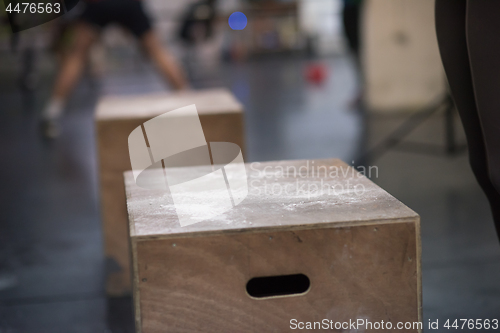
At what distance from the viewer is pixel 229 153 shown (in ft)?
5.43

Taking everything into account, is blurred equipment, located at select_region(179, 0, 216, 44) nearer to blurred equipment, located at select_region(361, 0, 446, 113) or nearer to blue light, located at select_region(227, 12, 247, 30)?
blue light, located at select_region(227, 12, 247, 30)

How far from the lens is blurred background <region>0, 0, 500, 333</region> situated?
59.6 inches

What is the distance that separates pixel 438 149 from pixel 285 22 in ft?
25.2

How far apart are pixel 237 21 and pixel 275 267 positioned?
948 cm

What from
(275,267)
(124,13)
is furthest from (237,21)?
(275,267)

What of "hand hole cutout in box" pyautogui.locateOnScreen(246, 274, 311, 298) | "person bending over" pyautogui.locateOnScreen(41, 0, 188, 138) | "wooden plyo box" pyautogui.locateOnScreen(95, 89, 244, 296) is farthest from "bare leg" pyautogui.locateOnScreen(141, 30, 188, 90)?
"hand hole cutout in box" pyautogui.locateOnScreen(246, 274, 311, 298)

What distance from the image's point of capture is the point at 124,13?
3.38 m

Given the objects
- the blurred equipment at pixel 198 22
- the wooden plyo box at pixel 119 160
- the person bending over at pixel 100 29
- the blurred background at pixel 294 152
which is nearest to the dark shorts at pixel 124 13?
the person bending over at pixel 100 29

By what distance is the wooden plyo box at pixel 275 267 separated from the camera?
808mm

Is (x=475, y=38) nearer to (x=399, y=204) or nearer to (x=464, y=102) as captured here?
(x=464, y=102)

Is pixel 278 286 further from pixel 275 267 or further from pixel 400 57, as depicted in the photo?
pixel 400 57

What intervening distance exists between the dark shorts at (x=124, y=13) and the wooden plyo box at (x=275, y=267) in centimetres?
271

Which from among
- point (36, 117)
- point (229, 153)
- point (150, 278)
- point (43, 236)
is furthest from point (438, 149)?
point (36, 117)

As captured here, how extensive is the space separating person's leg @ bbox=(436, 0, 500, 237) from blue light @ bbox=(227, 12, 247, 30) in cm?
909
